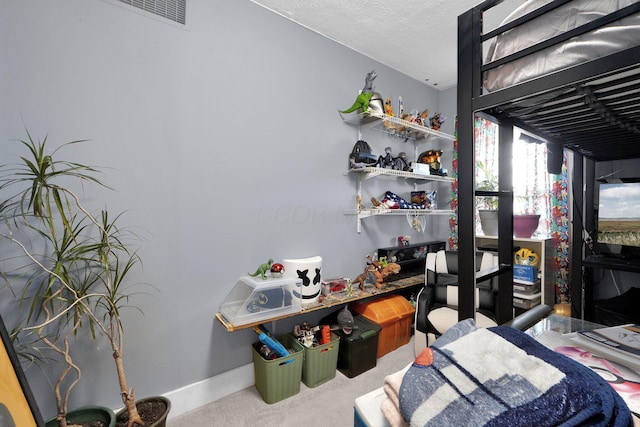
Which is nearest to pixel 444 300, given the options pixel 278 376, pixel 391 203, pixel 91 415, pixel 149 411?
pixel 391 203

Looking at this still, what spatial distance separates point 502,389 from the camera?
532 millimetres

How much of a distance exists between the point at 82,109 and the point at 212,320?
4.74 ft

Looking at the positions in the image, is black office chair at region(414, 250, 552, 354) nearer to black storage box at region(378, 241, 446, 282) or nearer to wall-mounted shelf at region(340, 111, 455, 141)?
black storage box at region(378, 241, 446, 282)

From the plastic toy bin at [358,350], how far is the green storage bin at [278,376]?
37 cm

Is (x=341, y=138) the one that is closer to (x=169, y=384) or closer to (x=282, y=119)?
(x=282, y=119)

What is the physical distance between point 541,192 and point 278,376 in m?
2.91

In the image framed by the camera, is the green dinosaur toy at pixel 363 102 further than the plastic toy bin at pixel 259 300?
Yes

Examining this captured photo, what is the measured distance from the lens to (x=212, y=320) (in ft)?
6.13

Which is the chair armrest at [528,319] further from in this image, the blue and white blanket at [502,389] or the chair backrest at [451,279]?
the chair backrest at [451,279]

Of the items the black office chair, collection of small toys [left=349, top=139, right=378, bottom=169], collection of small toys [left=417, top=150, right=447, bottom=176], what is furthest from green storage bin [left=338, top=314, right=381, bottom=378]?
collection of small toys [left=417, top=150, right=447, bottom=176]

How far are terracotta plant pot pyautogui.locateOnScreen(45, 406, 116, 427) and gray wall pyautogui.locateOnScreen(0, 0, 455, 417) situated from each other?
0.48ft

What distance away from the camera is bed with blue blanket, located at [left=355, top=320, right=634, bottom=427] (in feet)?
1.56

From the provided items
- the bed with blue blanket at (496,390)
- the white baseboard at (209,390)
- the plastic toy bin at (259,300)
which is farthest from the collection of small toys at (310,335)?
the bed with blue blanket at (496,390)

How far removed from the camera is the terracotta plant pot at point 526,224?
2479 millimetres
